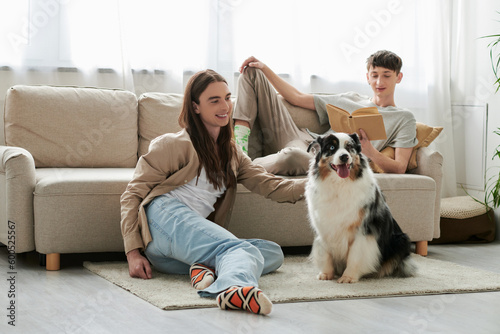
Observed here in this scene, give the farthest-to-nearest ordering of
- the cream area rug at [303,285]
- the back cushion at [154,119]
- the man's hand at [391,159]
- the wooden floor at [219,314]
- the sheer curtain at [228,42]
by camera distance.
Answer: the sheer curtain at [228,42], the back cushion at [154,119], the man's hand at [391,159], the cream area rug at [303,285], the wooden floor at [219,314]

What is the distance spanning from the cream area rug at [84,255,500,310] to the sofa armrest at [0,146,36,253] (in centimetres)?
30

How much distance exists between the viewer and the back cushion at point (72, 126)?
344 centimetres

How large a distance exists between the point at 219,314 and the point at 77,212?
1.13 metres

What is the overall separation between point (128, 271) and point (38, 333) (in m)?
0.91

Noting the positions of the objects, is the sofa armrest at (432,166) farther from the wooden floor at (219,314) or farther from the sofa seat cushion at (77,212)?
the sofa seat cushion at (77,212)

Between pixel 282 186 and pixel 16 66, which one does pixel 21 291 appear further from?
pixel 16 66

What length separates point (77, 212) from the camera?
2936mm

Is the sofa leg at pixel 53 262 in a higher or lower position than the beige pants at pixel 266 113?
lower

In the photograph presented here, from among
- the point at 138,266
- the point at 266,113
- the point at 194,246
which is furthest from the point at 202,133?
the point at 266,113

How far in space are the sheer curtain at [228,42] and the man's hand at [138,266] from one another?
164 cm

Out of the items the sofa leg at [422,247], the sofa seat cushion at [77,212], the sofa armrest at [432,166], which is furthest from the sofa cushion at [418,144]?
the sofa seat cushion at [77,212]

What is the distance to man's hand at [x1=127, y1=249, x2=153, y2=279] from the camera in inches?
103

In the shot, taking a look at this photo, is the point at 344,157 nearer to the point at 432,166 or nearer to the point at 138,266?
the point at 138,266

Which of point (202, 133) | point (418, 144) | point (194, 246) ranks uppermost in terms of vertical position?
point (202, 133)
